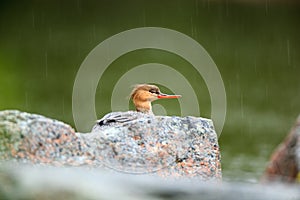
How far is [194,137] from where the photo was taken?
5.96 meters

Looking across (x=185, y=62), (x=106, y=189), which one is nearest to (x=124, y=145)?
(x=106, y=189)

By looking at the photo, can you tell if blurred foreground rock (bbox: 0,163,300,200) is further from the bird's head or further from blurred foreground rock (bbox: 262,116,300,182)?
the bird's head

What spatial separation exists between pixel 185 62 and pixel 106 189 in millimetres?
20654

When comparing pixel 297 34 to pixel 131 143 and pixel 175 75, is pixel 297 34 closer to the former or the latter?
pixel 175 75

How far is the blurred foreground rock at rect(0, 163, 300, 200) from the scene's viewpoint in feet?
10.1

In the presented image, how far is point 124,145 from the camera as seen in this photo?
538cm

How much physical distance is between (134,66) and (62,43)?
15.3 feet

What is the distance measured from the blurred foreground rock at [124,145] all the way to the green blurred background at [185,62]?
5.61m

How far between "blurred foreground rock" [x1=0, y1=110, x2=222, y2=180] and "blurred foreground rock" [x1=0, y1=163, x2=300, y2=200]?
4.43 ft

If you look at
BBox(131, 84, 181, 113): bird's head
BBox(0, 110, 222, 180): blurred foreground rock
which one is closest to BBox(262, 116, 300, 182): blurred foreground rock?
BBox(0, 110, 222, 180): blurred foreground rock

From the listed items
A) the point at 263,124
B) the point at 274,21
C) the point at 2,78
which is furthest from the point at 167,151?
the point at 274,21

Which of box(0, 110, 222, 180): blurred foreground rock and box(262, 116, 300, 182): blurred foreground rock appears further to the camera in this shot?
box(262, 116, 300, 182): blurred foreground rock

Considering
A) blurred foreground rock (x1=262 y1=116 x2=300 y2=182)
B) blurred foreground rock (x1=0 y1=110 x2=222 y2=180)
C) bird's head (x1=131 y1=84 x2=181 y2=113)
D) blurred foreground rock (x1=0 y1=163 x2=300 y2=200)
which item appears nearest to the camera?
blurred foreground rock (x1=0 y1=163 x2=300 y2=200)

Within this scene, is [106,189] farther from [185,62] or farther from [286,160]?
[185,62]
